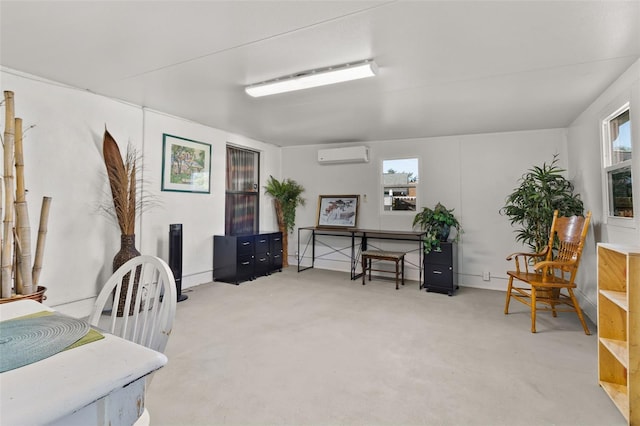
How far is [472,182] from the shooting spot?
4801mm

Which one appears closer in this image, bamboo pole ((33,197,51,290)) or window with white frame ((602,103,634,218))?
bamboo pole ((33,197,51,290))


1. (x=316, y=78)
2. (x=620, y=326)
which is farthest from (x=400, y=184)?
(x=620, y=326)

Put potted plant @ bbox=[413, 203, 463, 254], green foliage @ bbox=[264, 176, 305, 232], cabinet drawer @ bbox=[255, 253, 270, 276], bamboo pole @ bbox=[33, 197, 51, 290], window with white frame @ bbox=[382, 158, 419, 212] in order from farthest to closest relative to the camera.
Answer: green foliage @ bbox=[264, 176, 305, 232], window with white frame @ bbox=[382, 158, 419, 212], cabinet drawer @ bbox=[255, 253, 270, 276], potted plant @ bbox=[413, 203, 463, 254], bamboo pole @ bbox=[33, 197, 51, 290]

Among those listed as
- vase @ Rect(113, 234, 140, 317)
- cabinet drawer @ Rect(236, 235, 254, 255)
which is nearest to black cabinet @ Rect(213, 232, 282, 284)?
cabinet drawer @ Rect(236, 235, 254, 255)

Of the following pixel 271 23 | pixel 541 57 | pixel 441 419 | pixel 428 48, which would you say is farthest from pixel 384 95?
pixel 441 419

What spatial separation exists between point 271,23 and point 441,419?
8.42 ft

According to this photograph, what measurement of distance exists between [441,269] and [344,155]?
2467 mm

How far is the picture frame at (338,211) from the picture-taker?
5.59m

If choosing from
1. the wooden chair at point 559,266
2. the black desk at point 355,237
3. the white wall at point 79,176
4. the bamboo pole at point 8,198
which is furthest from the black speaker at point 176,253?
the wooden chair at point 559,266

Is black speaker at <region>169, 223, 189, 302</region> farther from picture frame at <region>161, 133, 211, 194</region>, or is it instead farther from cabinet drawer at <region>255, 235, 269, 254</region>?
cabinet drawer at <region>255, 235, 269, 254</region>

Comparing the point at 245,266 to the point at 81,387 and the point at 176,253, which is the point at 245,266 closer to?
the point at 176,253

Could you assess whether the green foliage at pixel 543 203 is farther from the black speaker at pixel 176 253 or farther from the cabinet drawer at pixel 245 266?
the black speaker at pixel 176 253

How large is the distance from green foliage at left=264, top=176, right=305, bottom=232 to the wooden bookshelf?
4559 millimetres

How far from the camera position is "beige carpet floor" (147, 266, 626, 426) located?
179cm
